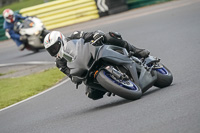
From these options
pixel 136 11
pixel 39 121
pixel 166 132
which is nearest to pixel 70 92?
pixel 39 121

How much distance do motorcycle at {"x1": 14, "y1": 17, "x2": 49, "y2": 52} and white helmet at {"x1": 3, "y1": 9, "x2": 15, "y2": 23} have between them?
312 mm

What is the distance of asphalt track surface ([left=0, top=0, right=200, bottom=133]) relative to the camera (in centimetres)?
588

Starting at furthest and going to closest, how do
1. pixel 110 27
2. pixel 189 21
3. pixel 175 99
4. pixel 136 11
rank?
pixel 136 11 → pixel 110 27 → pixel 189 21 → pixel 175 99

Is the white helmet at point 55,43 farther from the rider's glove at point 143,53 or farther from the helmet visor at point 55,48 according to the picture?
the rider's glove at point 143,53

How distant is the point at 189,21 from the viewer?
16.0m

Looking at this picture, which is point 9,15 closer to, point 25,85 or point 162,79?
point 25,85

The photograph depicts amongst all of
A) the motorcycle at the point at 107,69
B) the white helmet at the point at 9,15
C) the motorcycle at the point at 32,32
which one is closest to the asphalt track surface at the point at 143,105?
the motorcycle at the point at 107,69

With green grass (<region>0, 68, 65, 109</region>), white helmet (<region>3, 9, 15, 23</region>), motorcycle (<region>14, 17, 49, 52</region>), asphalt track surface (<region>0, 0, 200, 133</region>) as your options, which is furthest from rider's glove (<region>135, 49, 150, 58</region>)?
white helmet (<region>3, 9, 15, 23</region>)

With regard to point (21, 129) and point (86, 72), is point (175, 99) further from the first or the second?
point (21, 129)

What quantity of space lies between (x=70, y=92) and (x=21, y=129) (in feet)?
8.69

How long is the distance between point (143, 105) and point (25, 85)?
259 inches

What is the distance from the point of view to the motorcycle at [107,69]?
7.15 metres

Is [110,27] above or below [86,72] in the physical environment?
below

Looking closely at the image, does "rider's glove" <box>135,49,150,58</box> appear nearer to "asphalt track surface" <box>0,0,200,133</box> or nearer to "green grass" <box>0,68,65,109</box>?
"asphalt track surface" <box>0,0,200,133</box>
